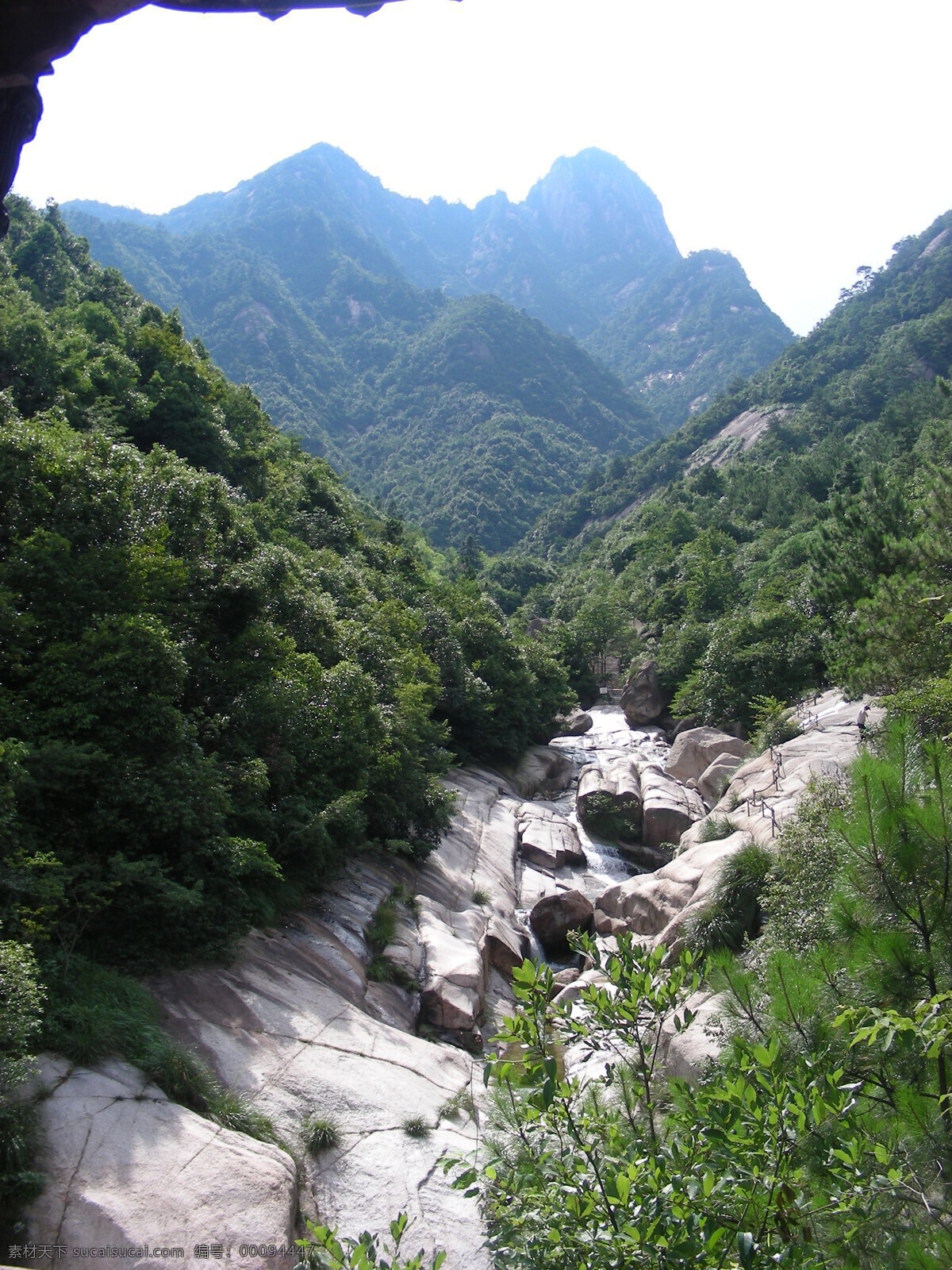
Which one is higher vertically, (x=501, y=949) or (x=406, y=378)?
(x=406, y=378)

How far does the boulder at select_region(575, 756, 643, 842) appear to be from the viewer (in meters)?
25.6

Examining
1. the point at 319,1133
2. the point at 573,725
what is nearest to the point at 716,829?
the point at 319,1133

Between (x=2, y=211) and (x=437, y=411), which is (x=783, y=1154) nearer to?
(x=2, y=211)

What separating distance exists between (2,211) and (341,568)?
2020 cm

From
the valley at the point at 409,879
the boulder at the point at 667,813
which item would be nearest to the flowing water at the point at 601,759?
the valley at the point at 409,879

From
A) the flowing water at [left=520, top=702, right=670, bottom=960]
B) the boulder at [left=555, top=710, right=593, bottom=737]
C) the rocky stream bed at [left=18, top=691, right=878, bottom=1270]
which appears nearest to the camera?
the rocky stream bed at [left=18, top=691, right=878, bottom=1270]

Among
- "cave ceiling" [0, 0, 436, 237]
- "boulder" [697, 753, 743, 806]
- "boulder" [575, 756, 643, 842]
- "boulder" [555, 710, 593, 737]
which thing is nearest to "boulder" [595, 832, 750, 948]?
"boulder" [697, 753, 743, 806]

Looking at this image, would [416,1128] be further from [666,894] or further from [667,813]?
[667,813]

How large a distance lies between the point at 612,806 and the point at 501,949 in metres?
11.3

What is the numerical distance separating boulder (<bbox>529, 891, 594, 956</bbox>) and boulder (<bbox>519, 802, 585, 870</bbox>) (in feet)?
13.1

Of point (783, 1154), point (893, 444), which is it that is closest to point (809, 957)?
point (783, 1154)

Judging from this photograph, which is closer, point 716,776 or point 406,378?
point 716,776

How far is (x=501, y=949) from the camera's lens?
15742mm

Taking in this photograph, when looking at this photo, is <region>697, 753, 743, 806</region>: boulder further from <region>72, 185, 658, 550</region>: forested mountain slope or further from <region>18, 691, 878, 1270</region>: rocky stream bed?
<region>72, 185, 658, 550</region>: forested mountain slope
